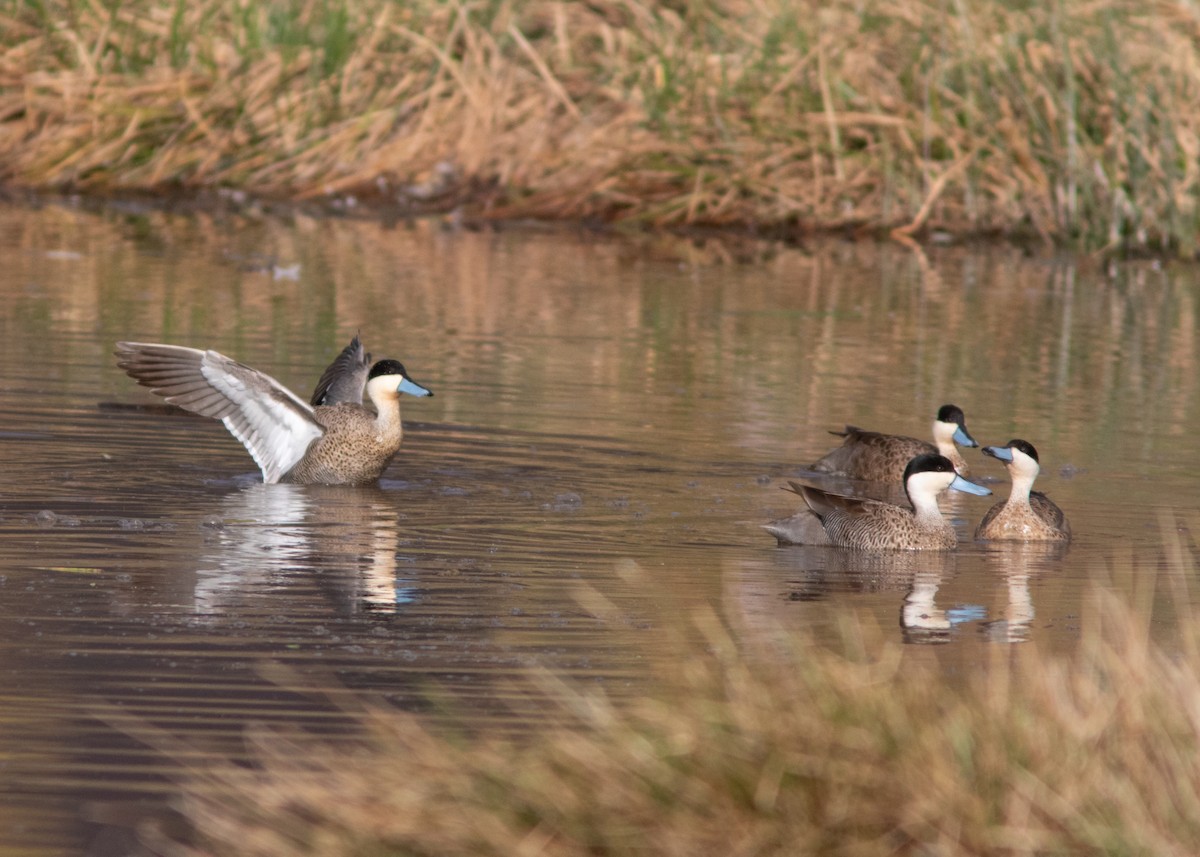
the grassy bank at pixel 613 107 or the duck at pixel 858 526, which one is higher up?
the grassy bank at pixel 613 107

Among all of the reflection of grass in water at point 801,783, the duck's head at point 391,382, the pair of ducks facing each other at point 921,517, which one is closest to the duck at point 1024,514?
the pair of ducks facing each other at point 921,517

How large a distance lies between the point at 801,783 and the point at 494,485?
214 inches

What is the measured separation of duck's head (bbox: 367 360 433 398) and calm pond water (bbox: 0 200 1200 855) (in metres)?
0.42

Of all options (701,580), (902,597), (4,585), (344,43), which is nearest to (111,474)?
(4,585)

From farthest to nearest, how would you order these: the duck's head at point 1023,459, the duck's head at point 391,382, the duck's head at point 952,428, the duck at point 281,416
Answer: the duck's head at point 952,428, the duck's head at point 391,382, the duck at point 281,416, the duck's head at point 1023,459

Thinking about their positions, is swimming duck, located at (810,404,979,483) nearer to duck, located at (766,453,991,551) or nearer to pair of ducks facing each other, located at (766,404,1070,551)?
pair of ducks facing each other, located at (766,404,1070,551)

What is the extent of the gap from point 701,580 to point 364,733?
256 cm

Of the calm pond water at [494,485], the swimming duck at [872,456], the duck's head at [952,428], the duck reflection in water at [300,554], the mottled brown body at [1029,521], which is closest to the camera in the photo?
the calm pond water at [494,485]

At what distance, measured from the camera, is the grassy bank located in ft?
74.1

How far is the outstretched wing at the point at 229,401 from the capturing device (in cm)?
989

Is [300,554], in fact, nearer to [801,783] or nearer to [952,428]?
[801,783]

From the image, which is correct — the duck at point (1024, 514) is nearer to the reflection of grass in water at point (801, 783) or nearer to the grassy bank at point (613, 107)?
the reflection of grass in water at point (801, 783)

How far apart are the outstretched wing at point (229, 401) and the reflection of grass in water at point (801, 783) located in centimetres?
549

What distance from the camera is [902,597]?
7.75m
